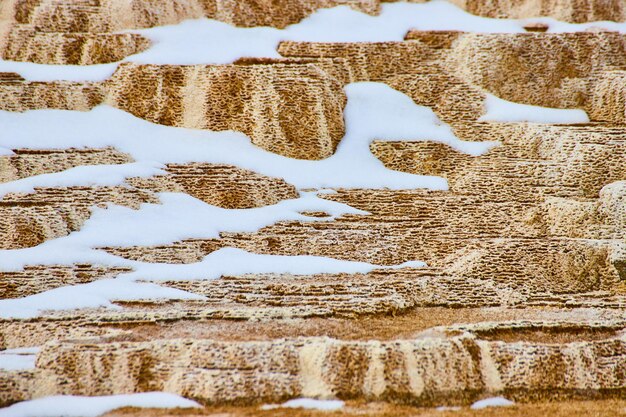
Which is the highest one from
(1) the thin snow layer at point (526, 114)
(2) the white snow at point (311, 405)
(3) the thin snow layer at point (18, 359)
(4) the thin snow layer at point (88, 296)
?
(1) the thin snow layer at point (526, 114)

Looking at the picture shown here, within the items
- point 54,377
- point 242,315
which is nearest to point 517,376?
point 242,315

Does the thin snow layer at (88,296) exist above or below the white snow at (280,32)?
below

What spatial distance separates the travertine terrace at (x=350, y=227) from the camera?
15.3m

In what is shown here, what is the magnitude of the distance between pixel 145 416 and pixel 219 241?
7345 mm

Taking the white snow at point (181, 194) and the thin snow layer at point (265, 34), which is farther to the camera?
the thin snow layer at point (265, 34)

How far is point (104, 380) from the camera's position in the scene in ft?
49.3

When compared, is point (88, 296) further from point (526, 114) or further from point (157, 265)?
point (526, 114)

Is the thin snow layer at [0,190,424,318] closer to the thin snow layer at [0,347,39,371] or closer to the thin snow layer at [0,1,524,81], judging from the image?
the thin snow layer at [0,347,39,371]

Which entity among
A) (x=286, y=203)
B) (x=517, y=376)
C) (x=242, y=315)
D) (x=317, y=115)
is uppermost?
(x=317, y=115)

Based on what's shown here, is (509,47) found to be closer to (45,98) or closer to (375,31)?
(375,31)

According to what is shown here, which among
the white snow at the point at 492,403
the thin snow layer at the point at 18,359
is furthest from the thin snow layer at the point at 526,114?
the thin snow layer at the point at 18,359

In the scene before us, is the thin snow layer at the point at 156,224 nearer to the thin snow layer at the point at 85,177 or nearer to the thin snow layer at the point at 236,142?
the thin snow layer at the point at 85,177

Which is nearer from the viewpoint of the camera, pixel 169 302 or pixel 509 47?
pixel 169 302

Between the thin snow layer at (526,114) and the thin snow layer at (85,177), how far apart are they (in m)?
10.2
